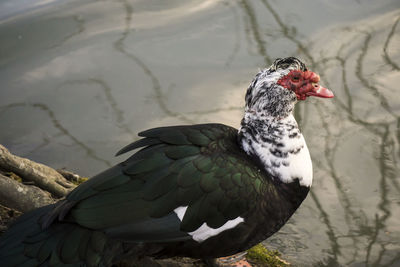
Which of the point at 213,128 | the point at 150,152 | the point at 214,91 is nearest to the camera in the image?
the point at 150,152

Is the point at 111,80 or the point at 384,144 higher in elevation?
the point at 111,80

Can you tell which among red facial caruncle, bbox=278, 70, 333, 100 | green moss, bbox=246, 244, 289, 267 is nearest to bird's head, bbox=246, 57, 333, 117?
red facial caruncle, bbox=278, 70, 333, 100

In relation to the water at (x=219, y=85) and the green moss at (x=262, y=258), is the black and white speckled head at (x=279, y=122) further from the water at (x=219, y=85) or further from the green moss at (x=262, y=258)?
the water at (x=219, y=85)

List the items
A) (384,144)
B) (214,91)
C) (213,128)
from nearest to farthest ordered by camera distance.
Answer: (213,128) → (384,144) → (214,91)

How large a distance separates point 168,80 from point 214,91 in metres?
0.41

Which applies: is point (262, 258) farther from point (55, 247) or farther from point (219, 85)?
point (219, 85)

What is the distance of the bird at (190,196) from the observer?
7.04 ft

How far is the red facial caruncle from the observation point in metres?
2.46

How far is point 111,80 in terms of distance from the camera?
4.43 meters

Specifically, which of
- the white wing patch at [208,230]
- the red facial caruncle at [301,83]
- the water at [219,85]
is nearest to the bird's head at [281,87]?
the red facial caruncle at [301,83]

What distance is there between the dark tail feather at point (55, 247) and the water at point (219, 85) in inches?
55.3

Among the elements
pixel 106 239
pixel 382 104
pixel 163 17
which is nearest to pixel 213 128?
pixel 106 239

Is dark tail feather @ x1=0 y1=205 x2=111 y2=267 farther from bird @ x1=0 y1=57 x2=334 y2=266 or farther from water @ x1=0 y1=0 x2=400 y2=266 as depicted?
water @ x1=0 y1=0 x2=400 y2=266

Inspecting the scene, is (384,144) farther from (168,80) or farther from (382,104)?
(168,80)
